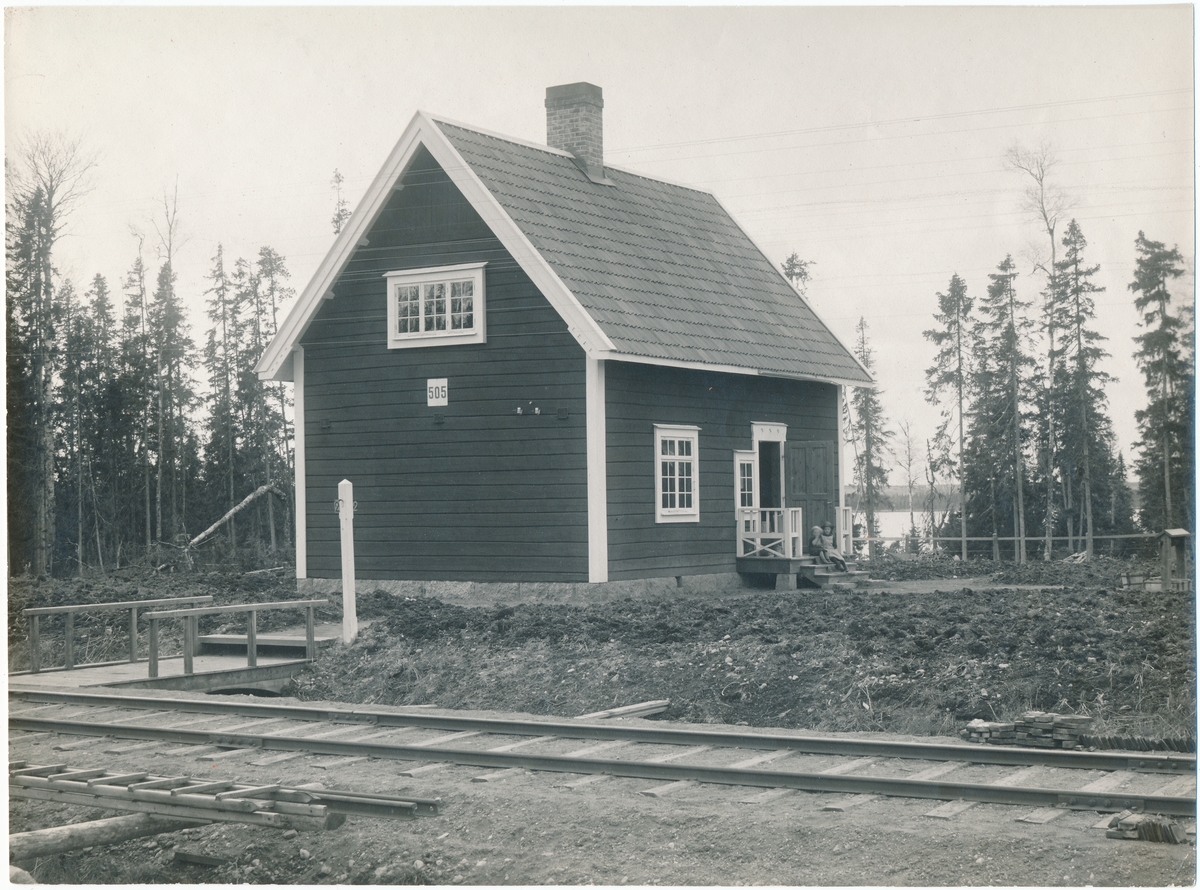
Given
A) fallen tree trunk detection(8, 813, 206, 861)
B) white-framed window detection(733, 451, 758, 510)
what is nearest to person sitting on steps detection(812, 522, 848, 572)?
white-framed window detection(733, 451, 758, 510)

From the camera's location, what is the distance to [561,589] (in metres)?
20.1

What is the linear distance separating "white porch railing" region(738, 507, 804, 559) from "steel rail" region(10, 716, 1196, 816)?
44.4 feet

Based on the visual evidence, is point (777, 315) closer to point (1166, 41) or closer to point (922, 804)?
point (1166, 41)

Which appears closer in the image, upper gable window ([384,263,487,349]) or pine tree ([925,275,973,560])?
upper gable window ([384,263,487,349])

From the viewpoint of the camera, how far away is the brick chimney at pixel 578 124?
2433cm

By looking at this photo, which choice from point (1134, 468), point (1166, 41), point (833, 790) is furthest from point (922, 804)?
point (1134, 468)

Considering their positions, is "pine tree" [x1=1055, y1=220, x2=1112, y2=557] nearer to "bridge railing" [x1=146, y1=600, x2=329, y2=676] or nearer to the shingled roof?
the shingled roof

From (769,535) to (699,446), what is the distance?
82.7 inches

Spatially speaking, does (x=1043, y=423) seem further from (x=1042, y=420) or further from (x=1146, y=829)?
(x=1146, y=829)

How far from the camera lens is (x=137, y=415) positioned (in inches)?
1602

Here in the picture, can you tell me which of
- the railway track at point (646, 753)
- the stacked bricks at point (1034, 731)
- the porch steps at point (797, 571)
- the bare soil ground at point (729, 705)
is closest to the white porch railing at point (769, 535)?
the porch steps at point (797, 571)

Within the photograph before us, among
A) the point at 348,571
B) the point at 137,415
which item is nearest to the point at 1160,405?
the point at 348,571

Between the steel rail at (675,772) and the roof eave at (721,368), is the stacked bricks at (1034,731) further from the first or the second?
the roof eave at (721,368)

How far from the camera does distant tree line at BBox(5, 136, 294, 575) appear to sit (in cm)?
3112
